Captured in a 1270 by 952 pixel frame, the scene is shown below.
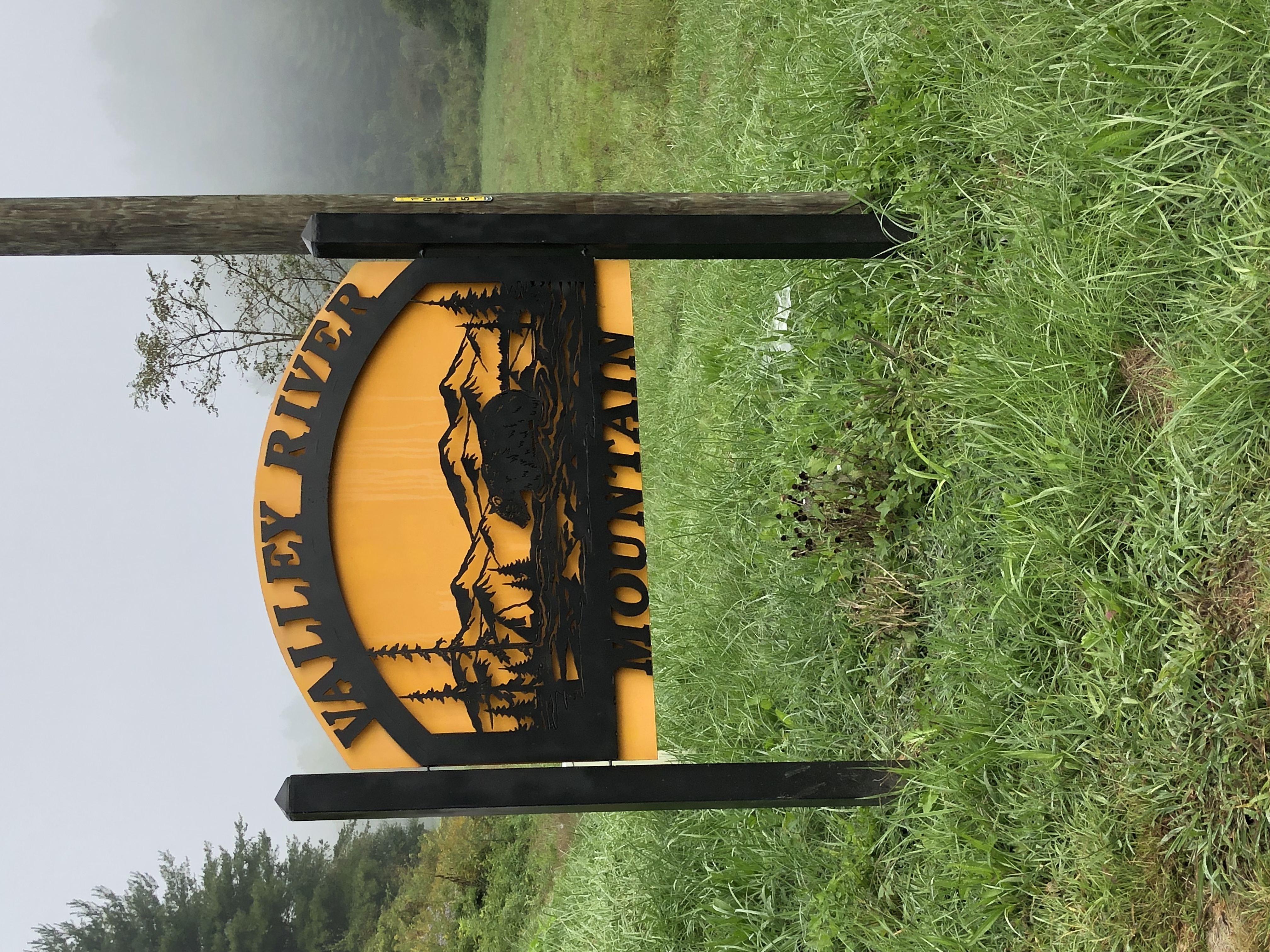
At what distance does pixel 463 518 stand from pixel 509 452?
26cm

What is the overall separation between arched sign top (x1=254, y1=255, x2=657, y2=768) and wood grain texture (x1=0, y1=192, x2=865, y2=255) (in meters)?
0.21

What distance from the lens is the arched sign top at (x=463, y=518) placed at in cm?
265

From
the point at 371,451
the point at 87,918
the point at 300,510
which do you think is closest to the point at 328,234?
the point at 371,451

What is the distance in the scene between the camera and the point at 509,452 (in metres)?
2.75

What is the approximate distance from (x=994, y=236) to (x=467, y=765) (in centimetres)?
250

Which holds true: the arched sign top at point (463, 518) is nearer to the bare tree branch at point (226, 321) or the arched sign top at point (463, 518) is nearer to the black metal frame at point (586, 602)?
the black metal frame at point (586, 602)

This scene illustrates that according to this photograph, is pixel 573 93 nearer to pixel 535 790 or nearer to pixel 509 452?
pixel 509 452

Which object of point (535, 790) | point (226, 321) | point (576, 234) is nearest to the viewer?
point (535, 790)

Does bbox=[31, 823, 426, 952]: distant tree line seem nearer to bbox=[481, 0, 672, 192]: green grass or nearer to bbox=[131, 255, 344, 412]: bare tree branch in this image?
bbox=[131, 255, 344, 412]: bare tree branch

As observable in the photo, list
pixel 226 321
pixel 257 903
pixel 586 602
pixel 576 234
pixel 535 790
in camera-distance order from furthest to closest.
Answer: pixel 257 903, pixel 226 321, pixel 576 234, pixel 586 602, pixel 535 790

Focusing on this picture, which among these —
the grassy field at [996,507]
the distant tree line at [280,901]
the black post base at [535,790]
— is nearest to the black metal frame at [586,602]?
the black post base at [535,790]

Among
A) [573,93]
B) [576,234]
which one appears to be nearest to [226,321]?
[573,93]

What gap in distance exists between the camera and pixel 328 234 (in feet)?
8.85

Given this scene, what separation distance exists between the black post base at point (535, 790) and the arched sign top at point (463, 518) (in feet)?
0.41
